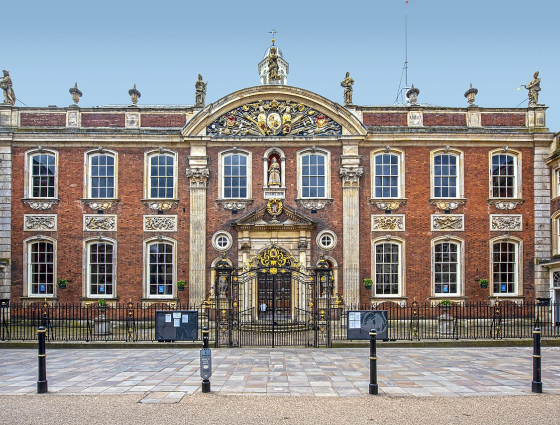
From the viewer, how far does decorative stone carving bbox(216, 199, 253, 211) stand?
23078 millimetres

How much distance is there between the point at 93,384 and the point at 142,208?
42.6 ft

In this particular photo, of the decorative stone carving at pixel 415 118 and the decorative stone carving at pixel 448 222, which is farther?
the decorative stone carving at pixel 415 118

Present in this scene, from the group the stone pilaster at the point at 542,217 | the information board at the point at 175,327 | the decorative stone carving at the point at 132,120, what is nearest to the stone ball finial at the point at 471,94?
the stone pilaster at the point at 542,217

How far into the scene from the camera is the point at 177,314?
1653cm

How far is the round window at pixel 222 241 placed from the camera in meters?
22.9

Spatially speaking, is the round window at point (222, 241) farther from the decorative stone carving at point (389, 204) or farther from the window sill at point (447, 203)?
the window sill at point (447, 203)

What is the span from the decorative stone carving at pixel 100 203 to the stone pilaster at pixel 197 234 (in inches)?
142

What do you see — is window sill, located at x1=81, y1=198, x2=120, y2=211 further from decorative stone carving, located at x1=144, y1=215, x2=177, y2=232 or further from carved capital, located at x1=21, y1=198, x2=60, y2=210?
decorative stone carving, located at x1=144, y1=215, x2=177, y2=232

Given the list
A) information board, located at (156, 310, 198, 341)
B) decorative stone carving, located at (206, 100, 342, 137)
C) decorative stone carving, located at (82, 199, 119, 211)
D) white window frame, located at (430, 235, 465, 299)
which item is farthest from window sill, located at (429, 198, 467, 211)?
decorative stone carving, located at (82, 199, 119, 211)

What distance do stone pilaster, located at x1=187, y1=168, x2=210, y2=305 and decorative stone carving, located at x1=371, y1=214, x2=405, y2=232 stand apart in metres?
7.80

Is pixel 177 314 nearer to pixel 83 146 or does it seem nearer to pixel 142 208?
pixel 142 208

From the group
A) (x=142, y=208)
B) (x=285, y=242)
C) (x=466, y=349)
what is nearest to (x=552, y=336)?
(x=466, y=349)

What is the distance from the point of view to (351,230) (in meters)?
22.8

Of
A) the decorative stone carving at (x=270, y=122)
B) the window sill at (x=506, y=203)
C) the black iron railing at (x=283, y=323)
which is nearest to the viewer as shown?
the black iron railing at (x=283, y=323)
